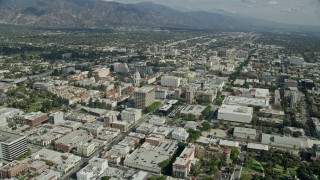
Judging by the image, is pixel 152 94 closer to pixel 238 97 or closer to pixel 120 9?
pixel 238 97

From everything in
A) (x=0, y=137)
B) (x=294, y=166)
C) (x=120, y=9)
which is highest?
(x=120, y=9)

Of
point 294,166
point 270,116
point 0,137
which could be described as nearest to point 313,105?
point 270,116

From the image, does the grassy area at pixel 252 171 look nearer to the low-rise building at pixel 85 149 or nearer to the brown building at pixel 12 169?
the low-rise building at pixel 85 149

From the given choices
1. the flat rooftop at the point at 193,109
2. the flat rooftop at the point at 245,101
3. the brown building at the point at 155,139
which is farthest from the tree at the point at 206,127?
the flat rooftop at the point at 245,101

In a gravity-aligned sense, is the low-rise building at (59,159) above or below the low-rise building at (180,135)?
below

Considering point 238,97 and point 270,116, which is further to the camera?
point 238,97

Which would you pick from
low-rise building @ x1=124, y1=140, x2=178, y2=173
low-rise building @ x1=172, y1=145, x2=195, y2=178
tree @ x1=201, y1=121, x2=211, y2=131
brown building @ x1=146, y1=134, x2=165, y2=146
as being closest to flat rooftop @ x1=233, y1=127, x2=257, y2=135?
tree @ x1=201, y1=121, x2=211, y2=131
